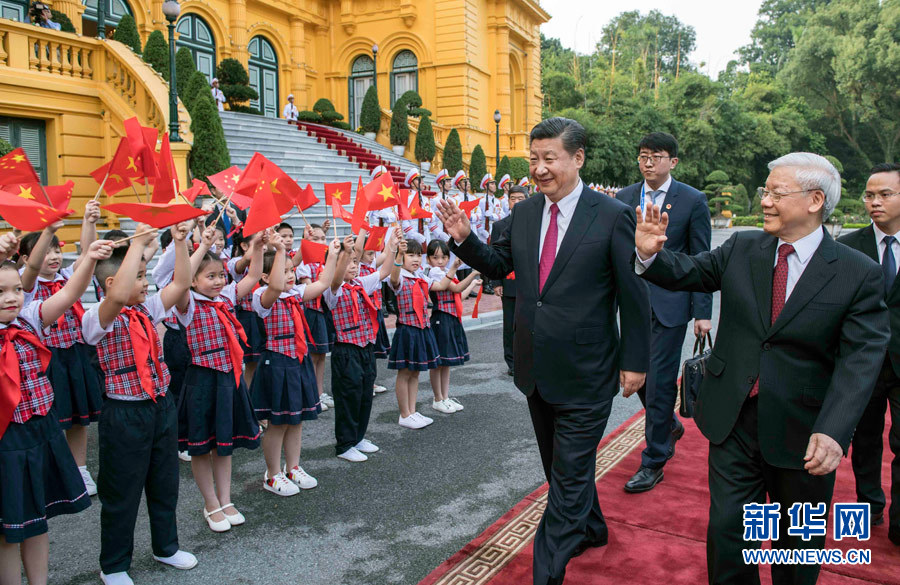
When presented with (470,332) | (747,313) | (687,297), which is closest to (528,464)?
(687,297)

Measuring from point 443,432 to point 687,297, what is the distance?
2.39 metres

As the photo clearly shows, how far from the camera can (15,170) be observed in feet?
13.8

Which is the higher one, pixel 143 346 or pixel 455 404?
pixel 143 346

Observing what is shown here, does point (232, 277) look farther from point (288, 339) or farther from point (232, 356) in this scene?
point (232, 356)

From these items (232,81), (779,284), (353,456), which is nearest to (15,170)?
(353,456)

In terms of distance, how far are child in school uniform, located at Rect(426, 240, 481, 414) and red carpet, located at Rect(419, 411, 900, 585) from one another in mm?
2013

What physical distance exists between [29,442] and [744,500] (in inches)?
125

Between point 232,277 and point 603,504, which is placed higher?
point 232,277

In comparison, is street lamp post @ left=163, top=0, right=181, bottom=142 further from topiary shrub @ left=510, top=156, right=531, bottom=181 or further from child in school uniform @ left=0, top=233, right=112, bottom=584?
topiary shrub @ left=510, top=156, right=531, bottom=181

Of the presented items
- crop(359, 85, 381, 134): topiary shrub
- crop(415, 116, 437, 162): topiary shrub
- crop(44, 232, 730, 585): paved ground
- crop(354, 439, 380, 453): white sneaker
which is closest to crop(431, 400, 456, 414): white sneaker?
crop(44, 232, 730, 585): paved ground

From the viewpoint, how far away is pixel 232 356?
13.9ft

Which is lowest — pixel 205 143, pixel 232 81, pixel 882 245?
pixel 882 245

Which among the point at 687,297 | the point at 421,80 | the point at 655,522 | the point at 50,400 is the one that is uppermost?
the point at 421,80

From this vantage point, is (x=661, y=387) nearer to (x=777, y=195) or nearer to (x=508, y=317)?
(x=508, y=317)
